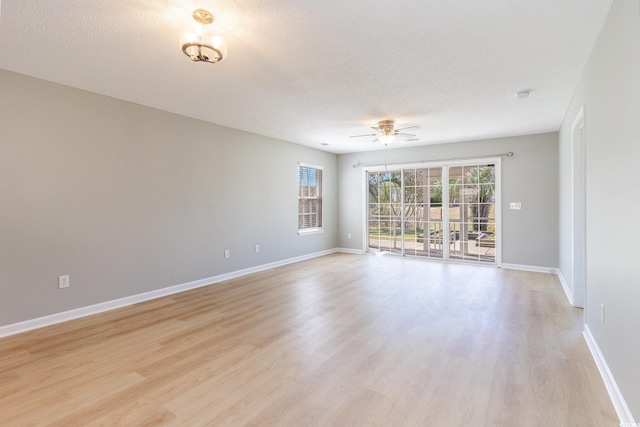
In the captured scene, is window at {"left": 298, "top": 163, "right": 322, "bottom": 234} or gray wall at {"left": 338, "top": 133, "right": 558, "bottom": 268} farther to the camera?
window at {"left": 298, "top": 163, "right": 322, "bottom": 234}

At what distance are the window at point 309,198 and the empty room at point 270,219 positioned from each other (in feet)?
3.47

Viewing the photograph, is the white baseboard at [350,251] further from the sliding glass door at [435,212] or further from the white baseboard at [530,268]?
the white baseboard at [530,268]

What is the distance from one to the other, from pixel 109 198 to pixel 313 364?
10.2 ft

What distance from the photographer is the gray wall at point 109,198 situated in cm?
301

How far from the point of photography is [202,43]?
211cm

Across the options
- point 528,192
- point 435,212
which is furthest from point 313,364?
point 528,192

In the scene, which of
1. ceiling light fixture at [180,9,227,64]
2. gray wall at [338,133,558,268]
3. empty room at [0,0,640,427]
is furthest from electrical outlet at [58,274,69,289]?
gray wall at [338,133,558,268]

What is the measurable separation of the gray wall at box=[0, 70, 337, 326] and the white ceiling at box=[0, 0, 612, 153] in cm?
36

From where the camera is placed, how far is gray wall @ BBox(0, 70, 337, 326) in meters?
3.01

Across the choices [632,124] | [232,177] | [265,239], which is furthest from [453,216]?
[632,124]

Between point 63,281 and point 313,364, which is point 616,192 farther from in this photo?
point 63,281

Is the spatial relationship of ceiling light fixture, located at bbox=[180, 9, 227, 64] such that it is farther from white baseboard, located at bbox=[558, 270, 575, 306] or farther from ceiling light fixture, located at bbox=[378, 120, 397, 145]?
white baseboard, located at bbox=[558, 270, 575, 306]

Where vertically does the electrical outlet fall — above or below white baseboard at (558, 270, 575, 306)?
above

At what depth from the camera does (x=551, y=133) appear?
215 inches
